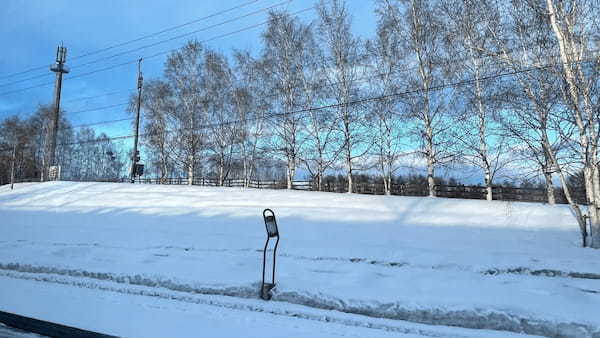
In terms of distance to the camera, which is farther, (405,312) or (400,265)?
(400,265)

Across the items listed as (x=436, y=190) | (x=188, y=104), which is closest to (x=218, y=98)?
(x=188, y=104)

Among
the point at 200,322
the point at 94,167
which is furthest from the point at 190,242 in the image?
the point at 94,167

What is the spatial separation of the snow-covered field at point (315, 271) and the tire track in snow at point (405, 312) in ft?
0.06

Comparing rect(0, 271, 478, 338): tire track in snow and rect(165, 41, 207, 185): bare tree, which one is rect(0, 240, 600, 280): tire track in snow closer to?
rect(0, 271, 478, 338): tire track in snow

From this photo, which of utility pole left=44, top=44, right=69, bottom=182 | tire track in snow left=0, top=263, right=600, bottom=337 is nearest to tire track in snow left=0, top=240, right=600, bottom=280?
tire track in snow left=0, top=263, right=600, bottom=337

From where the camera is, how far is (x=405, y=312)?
17.6 ft

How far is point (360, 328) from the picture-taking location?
4742mm

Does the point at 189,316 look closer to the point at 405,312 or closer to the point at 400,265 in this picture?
the point at 405,312

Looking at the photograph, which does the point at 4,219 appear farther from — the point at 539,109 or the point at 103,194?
the point at 539,109

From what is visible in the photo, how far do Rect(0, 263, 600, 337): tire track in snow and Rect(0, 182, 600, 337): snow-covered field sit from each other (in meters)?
0.02

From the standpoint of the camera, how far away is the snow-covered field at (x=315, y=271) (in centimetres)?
495

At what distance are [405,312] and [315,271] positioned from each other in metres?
2.51

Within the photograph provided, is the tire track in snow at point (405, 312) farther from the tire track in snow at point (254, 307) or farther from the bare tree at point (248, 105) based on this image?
the bare tree at point (248, 105)

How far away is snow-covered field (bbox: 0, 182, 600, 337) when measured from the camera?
495 cm
